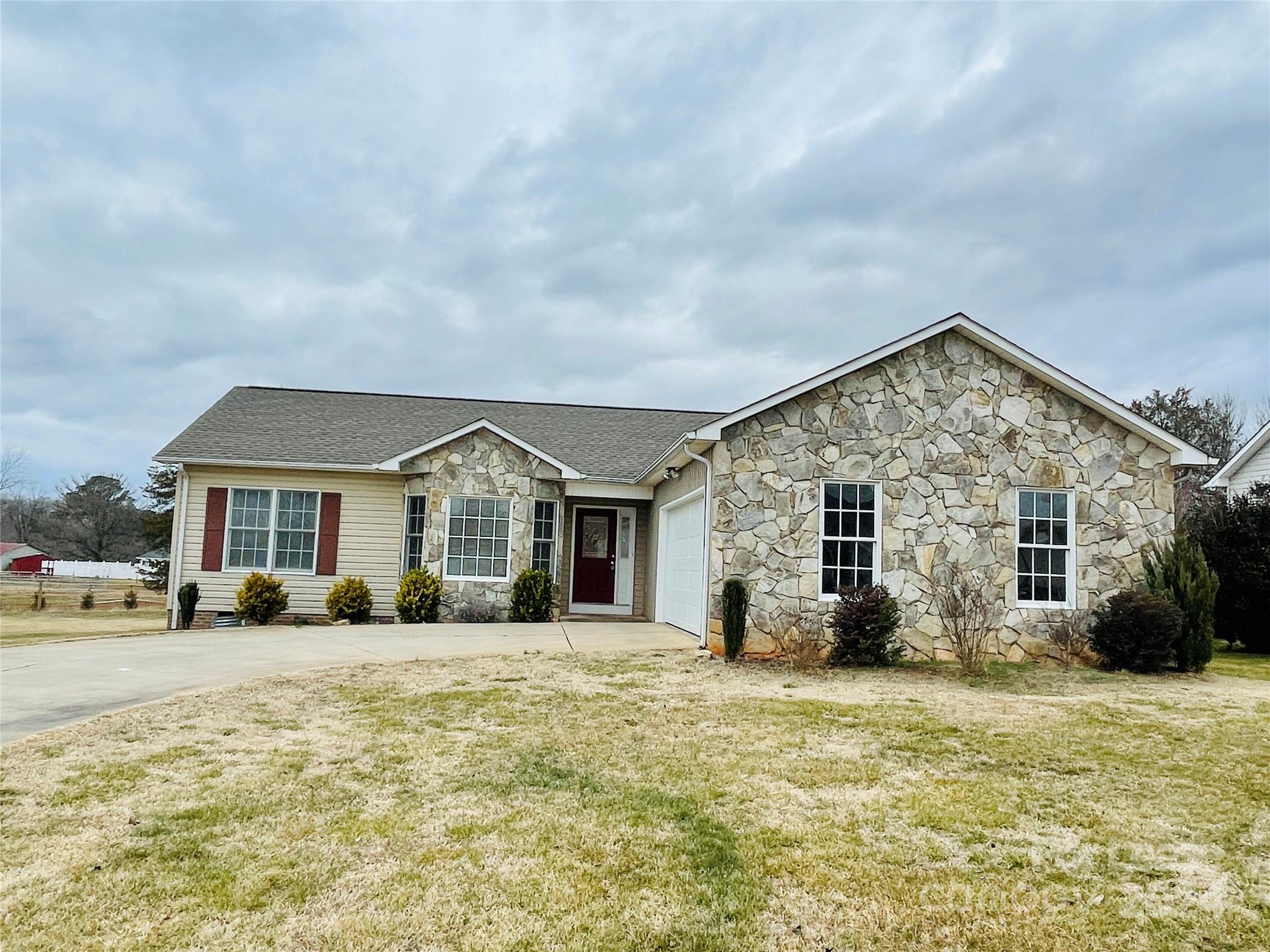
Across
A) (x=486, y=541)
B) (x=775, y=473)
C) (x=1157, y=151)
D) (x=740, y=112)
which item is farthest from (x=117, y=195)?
(x=1157, y=151)

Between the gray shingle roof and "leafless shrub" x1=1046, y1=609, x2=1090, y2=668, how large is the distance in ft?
26.4

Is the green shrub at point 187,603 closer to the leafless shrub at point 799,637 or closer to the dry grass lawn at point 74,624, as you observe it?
the dry grass lawn at point 74,624

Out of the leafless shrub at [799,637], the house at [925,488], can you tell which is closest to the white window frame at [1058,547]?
the house at [925,488]

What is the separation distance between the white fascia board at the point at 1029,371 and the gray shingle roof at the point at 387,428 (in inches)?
227

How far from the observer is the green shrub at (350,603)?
1593 centimetres

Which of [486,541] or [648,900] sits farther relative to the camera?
[486,541]

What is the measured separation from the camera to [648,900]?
12.5 ft

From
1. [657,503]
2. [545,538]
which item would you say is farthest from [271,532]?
[657,503]

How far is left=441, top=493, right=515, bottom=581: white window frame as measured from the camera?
629 inches

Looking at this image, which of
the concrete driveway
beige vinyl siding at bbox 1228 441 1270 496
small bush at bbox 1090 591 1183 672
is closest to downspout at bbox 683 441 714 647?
the concrete driveway

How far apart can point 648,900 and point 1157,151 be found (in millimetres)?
16646

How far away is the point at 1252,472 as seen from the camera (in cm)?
2042

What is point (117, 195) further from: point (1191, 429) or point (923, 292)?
point (1191, 429)

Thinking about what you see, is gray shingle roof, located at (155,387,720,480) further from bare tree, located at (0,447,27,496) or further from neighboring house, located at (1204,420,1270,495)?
bare tree, located at (0,447,27,496)
